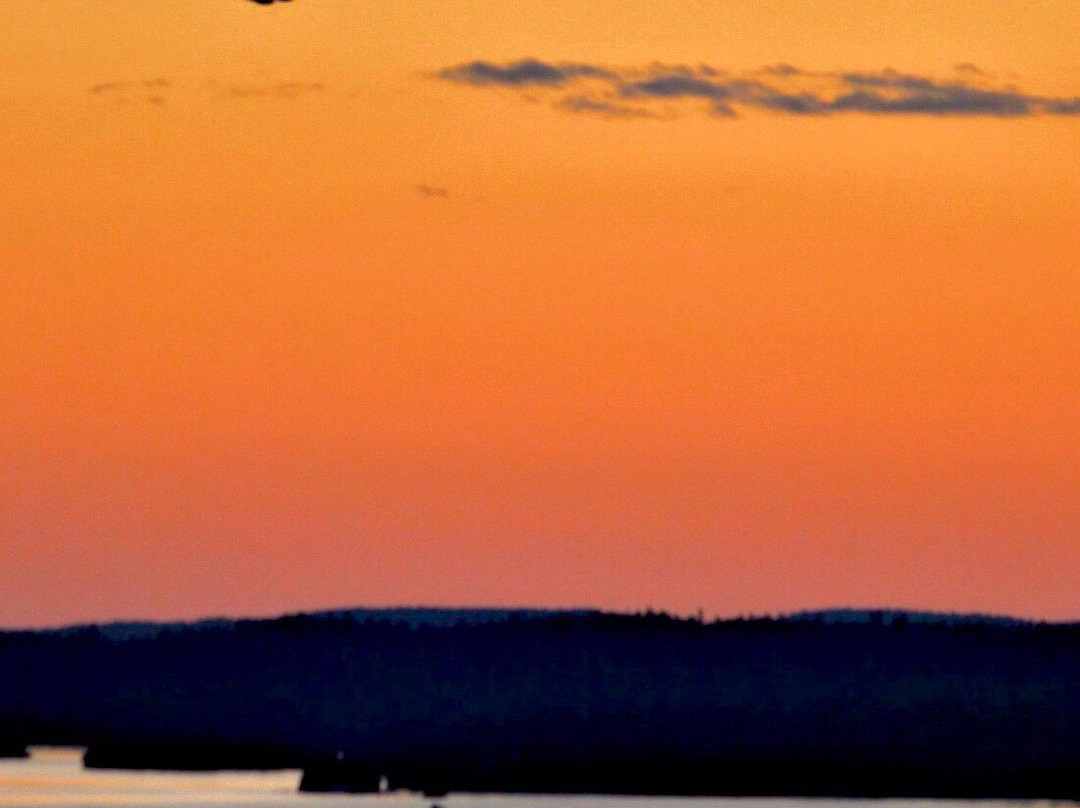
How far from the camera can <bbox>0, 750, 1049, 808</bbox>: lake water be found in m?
82.8

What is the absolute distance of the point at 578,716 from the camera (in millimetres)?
113500

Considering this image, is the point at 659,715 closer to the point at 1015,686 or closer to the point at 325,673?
the point at 1015,686

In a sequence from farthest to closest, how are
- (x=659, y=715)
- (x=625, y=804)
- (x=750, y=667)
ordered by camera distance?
1. (x=750, y=667)
2. (x=659, y=715)
3. (x=625, y=804)

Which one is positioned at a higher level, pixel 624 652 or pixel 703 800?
pixel 624 652

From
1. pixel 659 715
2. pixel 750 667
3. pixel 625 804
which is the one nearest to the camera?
pixel 625 804

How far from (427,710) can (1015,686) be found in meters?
17.5

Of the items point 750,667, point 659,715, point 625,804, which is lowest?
point 625,804

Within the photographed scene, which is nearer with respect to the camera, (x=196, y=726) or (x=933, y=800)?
(x=933, y=800)

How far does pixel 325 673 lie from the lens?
448 feet

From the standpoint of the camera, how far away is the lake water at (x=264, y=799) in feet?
272

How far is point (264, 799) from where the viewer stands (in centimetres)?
8412

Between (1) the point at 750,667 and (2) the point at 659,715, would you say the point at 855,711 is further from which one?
(1) the point at 750,667

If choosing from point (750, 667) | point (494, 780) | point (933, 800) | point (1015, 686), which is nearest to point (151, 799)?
point (494, 780)

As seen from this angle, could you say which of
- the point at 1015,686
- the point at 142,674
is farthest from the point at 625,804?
the point at 142,674
